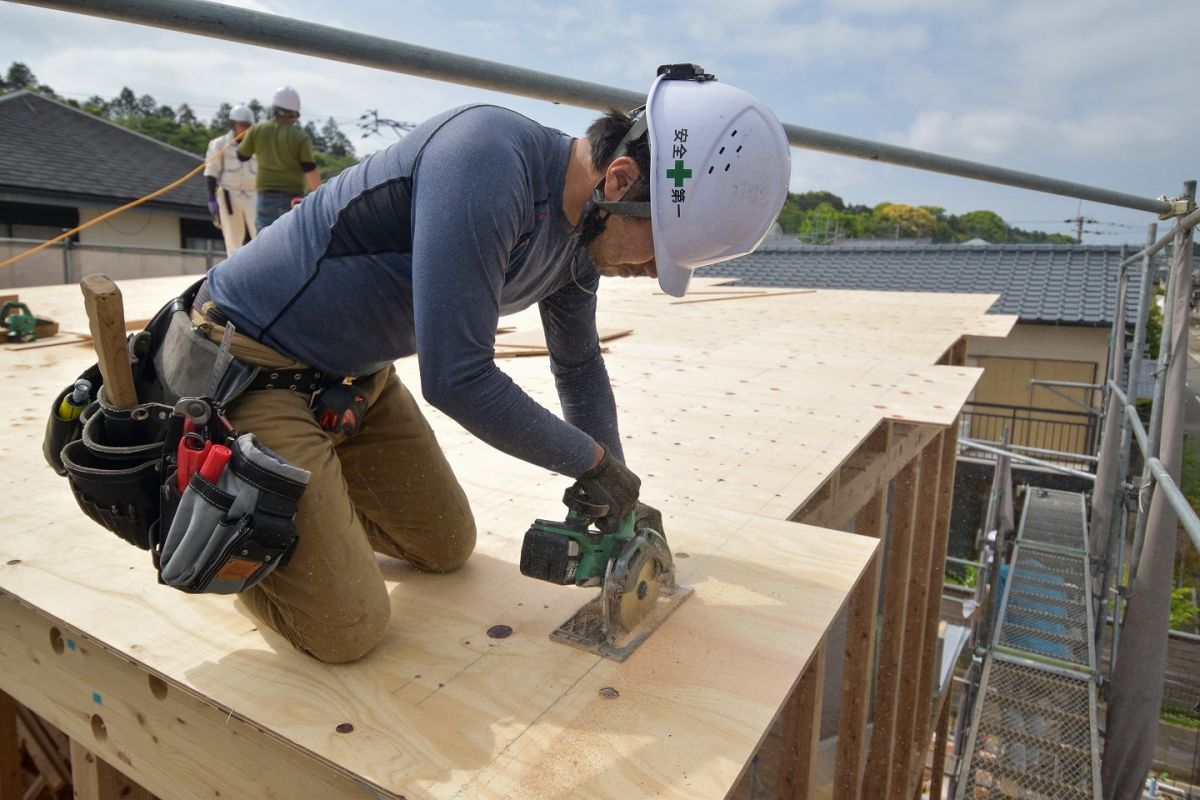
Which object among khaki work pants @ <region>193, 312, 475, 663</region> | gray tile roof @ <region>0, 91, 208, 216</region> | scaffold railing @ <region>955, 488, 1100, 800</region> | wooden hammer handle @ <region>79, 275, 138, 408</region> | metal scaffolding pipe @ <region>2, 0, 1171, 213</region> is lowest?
scaffold railing @ <region>955, 488, 1100, 800</region>

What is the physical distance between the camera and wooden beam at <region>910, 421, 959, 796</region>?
502cm

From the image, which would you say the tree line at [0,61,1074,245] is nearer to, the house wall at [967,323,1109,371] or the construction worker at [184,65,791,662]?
the house wall at [967,323,1109,371]

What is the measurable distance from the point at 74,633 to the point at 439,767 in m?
1.03

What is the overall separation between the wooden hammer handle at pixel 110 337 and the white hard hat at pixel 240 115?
6653 millimetres

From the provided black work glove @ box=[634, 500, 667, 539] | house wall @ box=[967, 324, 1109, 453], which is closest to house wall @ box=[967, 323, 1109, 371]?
house wall @ box=[967, 324, 1109, 453]

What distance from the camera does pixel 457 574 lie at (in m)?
2.27

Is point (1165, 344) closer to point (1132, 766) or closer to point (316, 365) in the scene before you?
point (1132, 766)

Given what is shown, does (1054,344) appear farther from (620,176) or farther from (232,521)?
(232,521)

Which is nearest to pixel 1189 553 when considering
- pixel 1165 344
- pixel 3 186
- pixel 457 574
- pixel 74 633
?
pixel 1165 344

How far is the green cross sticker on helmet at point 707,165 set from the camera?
1770 mm

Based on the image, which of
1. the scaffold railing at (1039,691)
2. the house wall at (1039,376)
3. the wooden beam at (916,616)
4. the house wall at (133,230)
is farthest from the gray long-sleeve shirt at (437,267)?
the house wall at (133,230)

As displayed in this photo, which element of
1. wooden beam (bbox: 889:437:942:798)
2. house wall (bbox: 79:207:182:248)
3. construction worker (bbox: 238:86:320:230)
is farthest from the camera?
house wall (bbox: 79:207:182:248)

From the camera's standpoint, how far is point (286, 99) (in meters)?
6.22

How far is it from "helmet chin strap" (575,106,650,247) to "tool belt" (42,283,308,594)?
0.82 m
